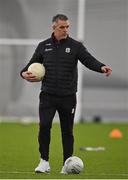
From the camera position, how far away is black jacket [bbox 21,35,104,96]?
1062 cm

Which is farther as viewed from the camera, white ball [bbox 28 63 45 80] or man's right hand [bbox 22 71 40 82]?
man's right hand [bbox 22 71 40 82]

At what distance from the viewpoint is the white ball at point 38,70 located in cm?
1052

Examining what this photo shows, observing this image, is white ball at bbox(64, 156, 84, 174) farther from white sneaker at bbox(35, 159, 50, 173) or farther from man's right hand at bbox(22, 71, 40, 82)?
man's right hand at bbox(22, 71, 40, 82)

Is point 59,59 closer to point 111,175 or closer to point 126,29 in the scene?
point 111,175

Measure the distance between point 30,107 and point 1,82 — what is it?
46.8 inches

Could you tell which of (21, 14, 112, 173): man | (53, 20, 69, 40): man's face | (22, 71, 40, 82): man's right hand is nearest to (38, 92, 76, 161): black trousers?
(21, 14, 112, 173): man

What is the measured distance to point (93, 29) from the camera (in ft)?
81.1

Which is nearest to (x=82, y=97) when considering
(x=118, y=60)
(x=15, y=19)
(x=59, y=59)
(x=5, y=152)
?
(x=118, y=60)

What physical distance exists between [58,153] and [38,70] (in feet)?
12.8

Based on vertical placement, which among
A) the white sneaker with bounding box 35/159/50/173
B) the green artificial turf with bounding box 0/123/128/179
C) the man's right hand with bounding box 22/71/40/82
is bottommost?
the green artificial turf with bounding box 0/123/128/179

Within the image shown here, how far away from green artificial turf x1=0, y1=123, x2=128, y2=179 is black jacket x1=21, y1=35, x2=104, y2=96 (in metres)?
1.09

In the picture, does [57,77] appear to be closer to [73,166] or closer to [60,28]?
[60,28]

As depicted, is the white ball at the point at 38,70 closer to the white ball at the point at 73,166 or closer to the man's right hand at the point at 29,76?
the man's right hand at the point at 29,76

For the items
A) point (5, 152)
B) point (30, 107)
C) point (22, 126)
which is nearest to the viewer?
point (5, 152)
